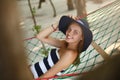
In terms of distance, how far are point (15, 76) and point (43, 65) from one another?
40.4 inches

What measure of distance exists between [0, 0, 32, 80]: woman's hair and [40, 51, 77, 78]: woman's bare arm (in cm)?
93

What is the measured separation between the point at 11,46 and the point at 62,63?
3.21 ft

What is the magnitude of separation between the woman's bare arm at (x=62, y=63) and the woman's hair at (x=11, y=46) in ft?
3.04

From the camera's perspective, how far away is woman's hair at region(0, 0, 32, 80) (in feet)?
0.37

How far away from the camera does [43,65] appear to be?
1.14 metres

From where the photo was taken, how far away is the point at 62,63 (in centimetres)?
109

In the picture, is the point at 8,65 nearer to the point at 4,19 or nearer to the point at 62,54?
the point at 4,19

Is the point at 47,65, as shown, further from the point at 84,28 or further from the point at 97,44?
the point at 97,44

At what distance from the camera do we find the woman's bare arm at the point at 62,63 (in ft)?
3.48

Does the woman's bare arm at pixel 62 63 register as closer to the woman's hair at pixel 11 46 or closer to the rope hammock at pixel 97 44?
the rope hammock at pixel 97 44

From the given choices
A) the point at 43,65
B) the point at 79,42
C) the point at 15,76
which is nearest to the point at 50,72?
the point at 43,65

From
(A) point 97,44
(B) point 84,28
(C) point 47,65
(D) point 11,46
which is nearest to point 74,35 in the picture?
(B) point 84,28

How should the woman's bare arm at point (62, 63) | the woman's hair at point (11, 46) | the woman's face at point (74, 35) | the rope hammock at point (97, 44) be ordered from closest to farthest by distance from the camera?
the woman's hair at point (11, 46), the woman's bare arm at point (62, 63), the woman's face at point (74, 35), the rope hammock at point (97, 44)

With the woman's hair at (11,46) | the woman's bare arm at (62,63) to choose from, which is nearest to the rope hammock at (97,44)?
the woman's bare arm at (62,63)
